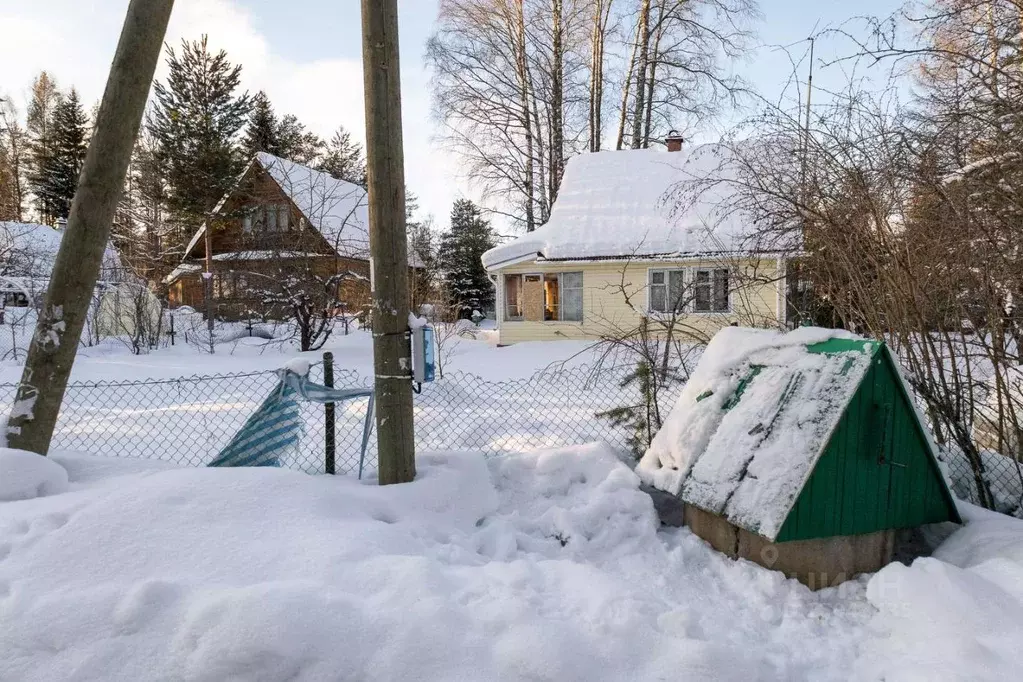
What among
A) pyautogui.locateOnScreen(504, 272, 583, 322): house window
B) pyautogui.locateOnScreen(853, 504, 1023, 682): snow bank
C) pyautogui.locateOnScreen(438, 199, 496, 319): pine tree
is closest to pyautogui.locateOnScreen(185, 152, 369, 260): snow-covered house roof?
pyautogui.locateOnScreen(504, 272, 583, 322): house window

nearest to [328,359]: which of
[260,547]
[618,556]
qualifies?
[260,547]

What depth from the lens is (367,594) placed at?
2.40 m

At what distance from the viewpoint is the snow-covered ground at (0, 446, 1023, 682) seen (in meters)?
Answer: 2.16

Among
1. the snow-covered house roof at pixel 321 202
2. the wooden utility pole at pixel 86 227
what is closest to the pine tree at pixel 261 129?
the snow-covered house roof at pixel 321 202

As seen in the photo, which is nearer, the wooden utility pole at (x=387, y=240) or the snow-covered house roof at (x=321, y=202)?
the wooden utility pole at (x=387, y=240)

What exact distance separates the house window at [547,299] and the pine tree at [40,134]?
31.4 m

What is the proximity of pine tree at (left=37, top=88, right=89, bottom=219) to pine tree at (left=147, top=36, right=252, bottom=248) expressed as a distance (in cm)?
1020

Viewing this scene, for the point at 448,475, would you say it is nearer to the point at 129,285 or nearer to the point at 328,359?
the point at 328,359

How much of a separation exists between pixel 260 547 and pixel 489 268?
14579mm

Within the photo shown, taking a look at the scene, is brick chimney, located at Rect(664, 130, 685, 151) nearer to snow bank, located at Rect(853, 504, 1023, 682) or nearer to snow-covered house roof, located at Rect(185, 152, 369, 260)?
snow-covered house roof, located at Rect(185, 152, 369, 260)

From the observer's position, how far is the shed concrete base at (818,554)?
3.01 meters

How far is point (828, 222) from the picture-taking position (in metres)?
4.19

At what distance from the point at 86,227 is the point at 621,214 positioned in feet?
48.9

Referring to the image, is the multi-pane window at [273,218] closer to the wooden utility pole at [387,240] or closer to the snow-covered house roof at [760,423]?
the wooden utility pole at [387,240]
